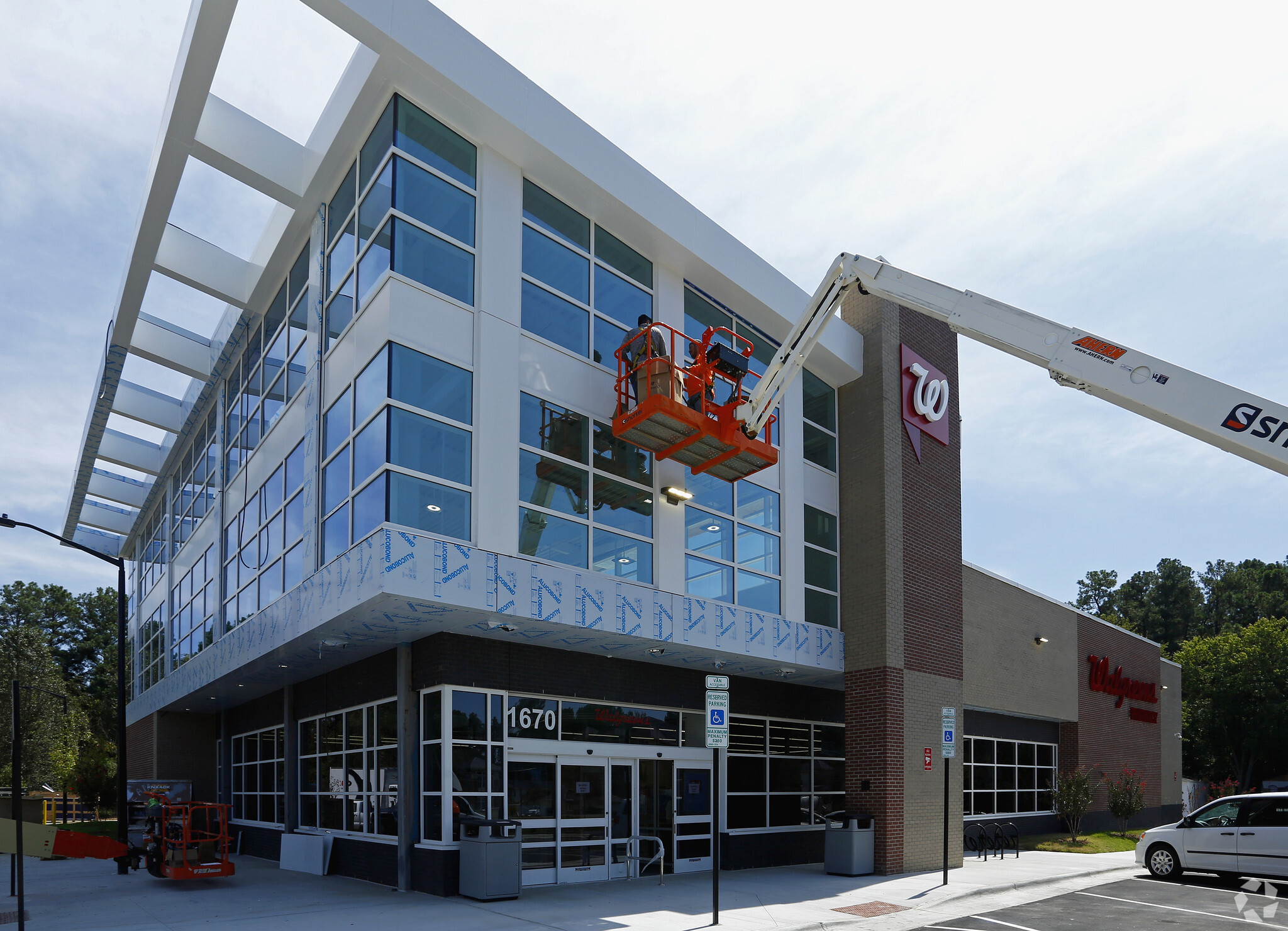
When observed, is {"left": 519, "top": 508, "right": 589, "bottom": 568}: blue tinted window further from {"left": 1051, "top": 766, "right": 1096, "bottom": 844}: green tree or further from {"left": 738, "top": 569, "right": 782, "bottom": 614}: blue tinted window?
{"left": 1051, "top": 766, "right": 1096, "bottom": 844}: green tree

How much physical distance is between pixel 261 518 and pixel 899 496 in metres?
12.9

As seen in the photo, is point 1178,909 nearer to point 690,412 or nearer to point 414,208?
point 690,412

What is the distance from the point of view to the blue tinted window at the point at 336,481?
612 inches

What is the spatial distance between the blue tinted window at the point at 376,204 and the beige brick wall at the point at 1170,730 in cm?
3229

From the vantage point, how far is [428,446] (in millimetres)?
14438

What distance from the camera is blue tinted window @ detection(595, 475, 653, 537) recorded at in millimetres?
16594

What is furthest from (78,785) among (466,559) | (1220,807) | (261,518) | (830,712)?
(1220,807)

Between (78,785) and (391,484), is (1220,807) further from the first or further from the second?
(78,785)

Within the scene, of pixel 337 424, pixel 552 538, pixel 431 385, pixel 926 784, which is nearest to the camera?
pixel 431 385

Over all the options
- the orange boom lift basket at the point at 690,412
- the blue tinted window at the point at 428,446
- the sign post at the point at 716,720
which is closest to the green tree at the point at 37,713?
the blue tinted window at the point at 428,446

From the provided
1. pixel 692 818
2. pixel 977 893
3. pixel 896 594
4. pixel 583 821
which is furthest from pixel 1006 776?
pixel 583 821

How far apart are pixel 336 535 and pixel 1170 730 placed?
33.1 meters

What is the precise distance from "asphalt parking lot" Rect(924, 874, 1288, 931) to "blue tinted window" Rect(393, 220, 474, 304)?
36.0ft

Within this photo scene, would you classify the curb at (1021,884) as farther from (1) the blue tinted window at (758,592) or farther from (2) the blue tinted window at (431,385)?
(2) the blue tinted window at (431,385)
